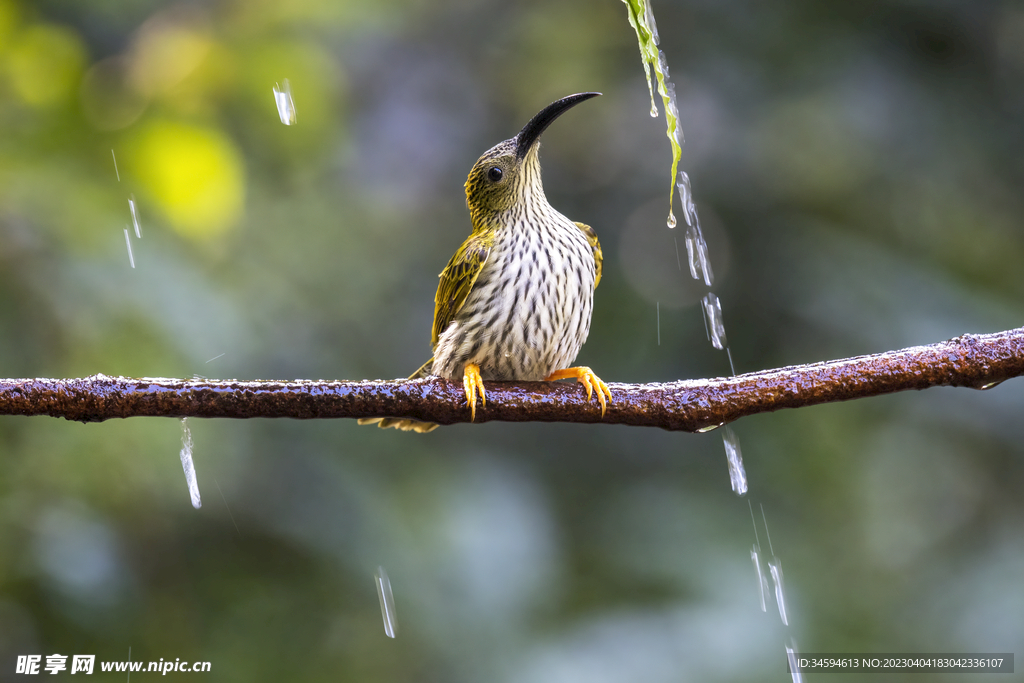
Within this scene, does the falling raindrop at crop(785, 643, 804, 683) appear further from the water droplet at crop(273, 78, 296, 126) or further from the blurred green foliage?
the water droplet at crop(273, 78, 296, 126)

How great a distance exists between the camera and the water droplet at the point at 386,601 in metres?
3.71

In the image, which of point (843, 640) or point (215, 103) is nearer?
point (215, 103)

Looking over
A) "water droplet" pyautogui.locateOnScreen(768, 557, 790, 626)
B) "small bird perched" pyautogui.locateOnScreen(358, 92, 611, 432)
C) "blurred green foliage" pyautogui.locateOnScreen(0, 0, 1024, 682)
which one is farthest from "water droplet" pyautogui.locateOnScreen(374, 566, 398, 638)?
"water droplet" pyautogui.locateOnScreen(768, 557, 790, 626)

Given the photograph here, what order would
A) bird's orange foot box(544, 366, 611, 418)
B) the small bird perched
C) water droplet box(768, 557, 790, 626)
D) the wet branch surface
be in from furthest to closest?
water droplet box(768, 557, 790, 626)
the small bird perched
bird's orange foot box(544, 366, 611, 418)
the wet branch surface

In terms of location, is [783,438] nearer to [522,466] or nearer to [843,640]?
[843,640]

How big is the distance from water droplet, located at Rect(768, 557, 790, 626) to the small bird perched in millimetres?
2106

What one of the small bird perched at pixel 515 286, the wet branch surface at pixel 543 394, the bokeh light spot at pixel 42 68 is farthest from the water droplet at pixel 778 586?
the bokeh light spot at pixel 42 68

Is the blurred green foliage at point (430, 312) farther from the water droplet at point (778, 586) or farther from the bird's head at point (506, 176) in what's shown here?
the bird's head at point (506, 176)

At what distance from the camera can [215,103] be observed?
268 cm

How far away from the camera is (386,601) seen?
3844mm

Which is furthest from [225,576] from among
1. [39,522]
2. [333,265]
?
[333,265]

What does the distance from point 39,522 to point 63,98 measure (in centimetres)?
137

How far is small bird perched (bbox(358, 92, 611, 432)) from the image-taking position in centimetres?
259

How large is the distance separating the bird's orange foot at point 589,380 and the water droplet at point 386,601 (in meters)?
1.50
